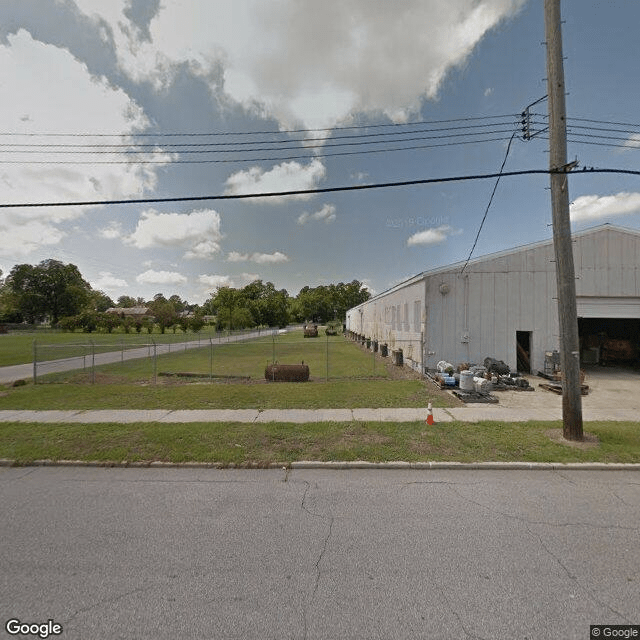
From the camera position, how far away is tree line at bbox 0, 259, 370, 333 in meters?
63.6

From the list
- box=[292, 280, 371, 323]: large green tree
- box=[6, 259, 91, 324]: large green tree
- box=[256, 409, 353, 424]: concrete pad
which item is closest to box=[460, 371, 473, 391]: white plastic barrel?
box=[256, 409, 353, 424]: concrete pad

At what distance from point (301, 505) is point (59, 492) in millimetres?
3447

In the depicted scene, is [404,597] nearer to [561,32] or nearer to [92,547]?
[92,547]

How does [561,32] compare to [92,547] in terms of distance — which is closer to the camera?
[92,547]

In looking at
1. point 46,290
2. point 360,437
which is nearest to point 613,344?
point 360,437

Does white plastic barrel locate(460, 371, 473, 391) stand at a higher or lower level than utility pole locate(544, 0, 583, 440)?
lower

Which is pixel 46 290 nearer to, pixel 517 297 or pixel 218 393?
pixel 218 393

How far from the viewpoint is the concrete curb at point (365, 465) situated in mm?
5074

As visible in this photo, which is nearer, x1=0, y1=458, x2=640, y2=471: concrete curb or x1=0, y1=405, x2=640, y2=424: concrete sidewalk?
x1=0, y1=458, x2=640, y2=471: concrete curb

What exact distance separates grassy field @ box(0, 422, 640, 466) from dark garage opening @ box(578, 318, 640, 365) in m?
13.0

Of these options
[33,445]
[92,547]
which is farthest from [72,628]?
[33,445]

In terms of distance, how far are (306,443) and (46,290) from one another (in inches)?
4028

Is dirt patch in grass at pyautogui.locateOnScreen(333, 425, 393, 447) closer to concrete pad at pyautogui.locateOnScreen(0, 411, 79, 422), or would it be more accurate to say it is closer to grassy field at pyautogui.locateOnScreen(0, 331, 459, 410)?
grassy field at pyautogui.locateOnScreen(0, 331, 459, 410)

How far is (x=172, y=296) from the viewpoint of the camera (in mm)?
145250
